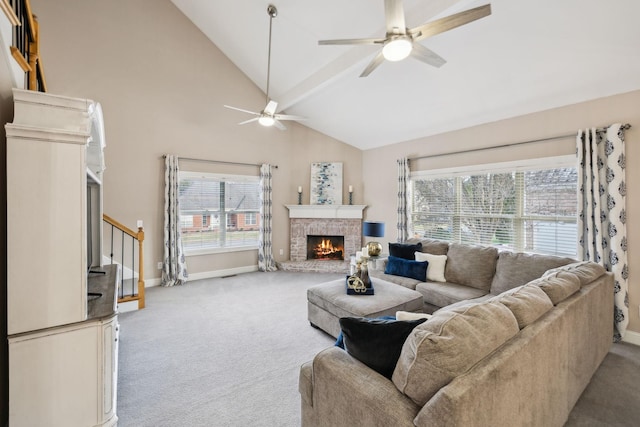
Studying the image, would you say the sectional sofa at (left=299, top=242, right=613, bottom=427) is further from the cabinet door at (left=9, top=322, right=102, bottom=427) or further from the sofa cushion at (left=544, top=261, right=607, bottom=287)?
the cabinet door at (left=9, top=322, right=102, bottom=427)

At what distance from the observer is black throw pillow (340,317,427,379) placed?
4.45 ft

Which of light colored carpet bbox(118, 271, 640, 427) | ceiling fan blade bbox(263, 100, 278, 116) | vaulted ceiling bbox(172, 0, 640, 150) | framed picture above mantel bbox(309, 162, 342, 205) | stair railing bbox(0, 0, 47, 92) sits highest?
vaulted ceiling bbox(172, 0, 640, 150)

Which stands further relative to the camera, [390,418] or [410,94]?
[410,94]

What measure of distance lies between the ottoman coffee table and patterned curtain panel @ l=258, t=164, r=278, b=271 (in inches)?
117

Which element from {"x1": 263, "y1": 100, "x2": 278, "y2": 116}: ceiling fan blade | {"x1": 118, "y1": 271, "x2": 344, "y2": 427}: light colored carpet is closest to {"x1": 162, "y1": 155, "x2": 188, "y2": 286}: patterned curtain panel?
{"x1": 118, "y1": 271, "x2": 344, "y2": 427}: light colored carpet

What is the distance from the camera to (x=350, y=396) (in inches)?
50.9

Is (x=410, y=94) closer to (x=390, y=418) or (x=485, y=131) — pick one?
(x=485, y=131)

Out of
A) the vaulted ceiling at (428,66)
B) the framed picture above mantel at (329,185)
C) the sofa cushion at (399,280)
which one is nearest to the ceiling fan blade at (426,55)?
the vaulted ceiling at (428,66)

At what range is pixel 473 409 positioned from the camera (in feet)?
3.39

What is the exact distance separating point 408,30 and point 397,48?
0.14 m

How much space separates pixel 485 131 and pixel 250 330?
4419 millimetres

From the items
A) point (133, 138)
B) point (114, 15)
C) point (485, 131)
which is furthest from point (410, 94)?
point (114, 15)

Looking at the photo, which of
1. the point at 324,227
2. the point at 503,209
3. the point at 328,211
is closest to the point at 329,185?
the point at 328,211

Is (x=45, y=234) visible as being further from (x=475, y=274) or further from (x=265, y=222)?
(x=265, y=222)
